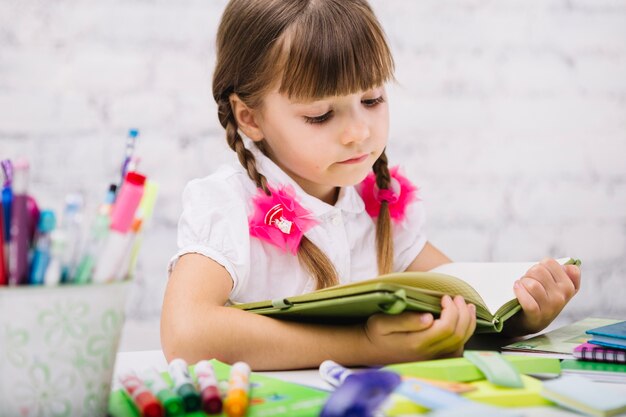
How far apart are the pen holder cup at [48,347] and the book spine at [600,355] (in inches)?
18.5

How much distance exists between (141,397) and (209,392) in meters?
0.05

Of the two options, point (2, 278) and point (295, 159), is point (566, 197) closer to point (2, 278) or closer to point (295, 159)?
point (295, 159)

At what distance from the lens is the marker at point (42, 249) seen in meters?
0.48

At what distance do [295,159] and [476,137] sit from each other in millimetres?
766

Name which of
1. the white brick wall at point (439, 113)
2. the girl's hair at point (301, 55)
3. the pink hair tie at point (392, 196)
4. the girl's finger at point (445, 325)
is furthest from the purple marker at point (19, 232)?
the white brick wall at point (439, 113)

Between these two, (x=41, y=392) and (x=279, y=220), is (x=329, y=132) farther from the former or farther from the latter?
(x=41, y=392)

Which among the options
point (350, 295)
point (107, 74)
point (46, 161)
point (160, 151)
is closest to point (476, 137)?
point (160, 151)

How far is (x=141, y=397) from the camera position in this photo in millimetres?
539

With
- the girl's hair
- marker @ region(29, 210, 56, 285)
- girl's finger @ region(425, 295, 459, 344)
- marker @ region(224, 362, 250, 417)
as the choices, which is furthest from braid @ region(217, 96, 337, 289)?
marker @ region(29, 210, 56, 285)

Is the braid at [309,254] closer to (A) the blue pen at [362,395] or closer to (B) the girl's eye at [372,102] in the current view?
(B) the girl's eye at [372,102]

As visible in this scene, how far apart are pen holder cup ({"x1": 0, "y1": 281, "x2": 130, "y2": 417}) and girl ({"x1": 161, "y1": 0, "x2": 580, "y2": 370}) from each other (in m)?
0.27

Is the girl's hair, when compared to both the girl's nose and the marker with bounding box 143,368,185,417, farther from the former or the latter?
the marker with bounding box 143,368,185,417

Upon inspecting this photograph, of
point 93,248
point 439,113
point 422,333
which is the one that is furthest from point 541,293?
point 439,113

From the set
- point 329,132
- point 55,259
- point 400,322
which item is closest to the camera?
point 55,259
